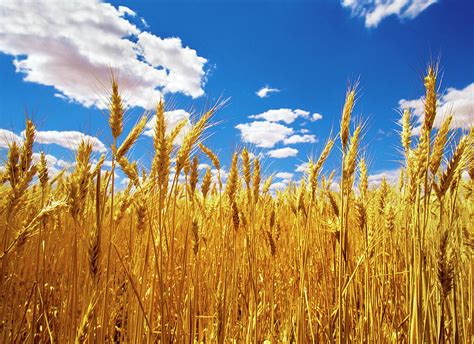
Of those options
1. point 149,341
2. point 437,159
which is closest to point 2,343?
point 149,341

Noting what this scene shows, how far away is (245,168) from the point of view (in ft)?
7.13

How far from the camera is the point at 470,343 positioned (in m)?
1.70

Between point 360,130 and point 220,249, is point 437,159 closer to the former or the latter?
point 360,130

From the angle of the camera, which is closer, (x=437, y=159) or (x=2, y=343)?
(x=437, y=159)

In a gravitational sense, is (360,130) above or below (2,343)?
above

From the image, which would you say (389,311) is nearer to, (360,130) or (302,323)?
(302,323)

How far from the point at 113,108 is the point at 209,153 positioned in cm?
108

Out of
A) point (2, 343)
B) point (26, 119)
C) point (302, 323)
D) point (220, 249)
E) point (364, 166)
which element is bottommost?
point (2, 343)

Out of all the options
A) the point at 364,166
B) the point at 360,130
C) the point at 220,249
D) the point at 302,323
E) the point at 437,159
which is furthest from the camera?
the point at 220,249

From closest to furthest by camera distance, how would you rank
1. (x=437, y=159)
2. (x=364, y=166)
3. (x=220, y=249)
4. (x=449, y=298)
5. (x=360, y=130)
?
(x=437, y=159), (x=360, y=130), (x=449, y=298), (x=364, y=166), (x=220, y=249)

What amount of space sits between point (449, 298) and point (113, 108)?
88.5 inches

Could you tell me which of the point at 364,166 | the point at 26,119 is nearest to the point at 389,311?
the point at 364,166

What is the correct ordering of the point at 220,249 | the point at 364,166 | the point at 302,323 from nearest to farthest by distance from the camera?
the point at 302,323 < the point at 364,166 < the point at 220,249

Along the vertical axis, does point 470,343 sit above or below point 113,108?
below
